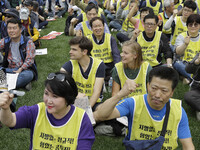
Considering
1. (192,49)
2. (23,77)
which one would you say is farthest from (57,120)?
(192,49)

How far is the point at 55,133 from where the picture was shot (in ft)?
7.69

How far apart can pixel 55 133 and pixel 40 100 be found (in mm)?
2960

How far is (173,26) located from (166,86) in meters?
4.96

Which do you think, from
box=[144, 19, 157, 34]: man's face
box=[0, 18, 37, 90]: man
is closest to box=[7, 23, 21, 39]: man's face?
box=[0, 18, 37, 90]: man

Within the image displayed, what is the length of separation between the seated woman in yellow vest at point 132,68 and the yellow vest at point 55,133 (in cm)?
169

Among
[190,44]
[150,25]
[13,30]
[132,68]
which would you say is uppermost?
[150,25]

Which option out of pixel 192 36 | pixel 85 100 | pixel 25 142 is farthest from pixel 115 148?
pixel 192 36

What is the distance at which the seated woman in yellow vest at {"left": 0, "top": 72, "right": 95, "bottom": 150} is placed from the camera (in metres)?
2.25

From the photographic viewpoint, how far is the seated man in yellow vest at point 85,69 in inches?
159

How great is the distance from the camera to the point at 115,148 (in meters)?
3.79

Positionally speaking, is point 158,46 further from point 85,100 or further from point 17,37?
point 17,37

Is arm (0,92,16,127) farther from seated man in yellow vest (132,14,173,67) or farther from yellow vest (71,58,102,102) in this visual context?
seated man in yellow vest (132,14,173,67)

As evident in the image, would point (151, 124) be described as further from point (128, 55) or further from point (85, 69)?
Answer: point (85, 69)

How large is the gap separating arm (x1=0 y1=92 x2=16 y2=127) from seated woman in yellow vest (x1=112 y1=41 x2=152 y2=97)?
2.12m
